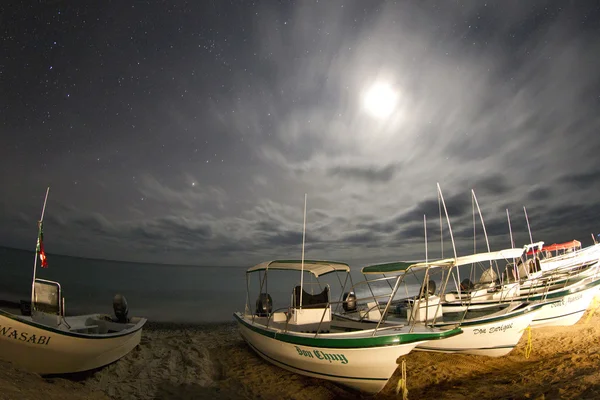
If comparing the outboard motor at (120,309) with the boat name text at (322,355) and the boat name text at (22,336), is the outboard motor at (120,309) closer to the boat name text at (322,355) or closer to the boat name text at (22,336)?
the boat name text at (22,336)

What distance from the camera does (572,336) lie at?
1155cm

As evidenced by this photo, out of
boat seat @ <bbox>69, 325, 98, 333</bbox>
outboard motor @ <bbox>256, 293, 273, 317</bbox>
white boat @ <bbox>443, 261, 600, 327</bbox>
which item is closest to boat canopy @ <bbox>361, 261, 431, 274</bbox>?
outboard motor @ <bbox>256, 293, 273, 317</bbox>

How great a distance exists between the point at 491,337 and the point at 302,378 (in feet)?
19.6

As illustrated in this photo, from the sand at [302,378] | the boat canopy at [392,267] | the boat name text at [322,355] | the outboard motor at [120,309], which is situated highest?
the boat canopy at [392,267]

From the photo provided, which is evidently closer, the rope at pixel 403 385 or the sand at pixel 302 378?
the sand at pixel 302 378

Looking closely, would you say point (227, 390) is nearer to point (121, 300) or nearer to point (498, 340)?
point (121, 300)

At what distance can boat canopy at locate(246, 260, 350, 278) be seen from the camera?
11.3 m

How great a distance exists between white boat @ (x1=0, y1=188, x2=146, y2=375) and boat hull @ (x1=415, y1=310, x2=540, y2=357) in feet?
32.5

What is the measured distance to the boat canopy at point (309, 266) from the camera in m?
11.3

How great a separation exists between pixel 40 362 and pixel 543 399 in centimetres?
1080

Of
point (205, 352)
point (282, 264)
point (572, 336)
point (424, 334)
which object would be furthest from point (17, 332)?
point (572, 336)

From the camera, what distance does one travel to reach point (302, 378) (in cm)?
921

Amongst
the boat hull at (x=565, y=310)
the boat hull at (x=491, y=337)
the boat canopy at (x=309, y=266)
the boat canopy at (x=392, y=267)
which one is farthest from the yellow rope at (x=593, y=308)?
the boat canopy at (x=309, y=266)

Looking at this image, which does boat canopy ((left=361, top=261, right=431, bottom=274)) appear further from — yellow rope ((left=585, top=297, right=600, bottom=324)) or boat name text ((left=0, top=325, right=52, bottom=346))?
yellow rope ((left=585, top=297, right=600, bottom=324))
